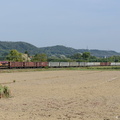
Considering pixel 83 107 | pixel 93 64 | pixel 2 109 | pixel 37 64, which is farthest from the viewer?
pixel 93 64

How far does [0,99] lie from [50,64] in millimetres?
61824

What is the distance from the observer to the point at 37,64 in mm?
70062

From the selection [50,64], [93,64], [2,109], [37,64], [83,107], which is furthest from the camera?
[93,64]

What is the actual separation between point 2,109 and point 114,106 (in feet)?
14.0

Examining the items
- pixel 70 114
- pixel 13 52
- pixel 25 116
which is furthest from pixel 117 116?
pixel 13 52

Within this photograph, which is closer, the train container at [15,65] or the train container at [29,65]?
the train container at [15,65]

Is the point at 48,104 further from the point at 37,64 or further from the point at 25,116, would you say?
the point at 37,64

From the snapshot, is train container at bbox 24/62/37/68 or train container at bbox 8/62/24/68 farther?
train container at bbox 24/62/37/68

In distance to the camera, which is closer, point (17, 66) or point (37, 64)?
point (17, 66)

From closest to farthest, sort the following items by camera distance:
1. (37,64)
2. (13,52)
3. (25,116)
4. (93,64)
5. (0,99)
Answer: (25,116) → (0,99) → (37,64) → (93,64) → (13,52)

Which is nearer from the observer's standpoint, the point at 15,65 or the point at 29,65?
the point at 15,65

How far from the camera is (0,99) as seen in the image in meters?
13.4

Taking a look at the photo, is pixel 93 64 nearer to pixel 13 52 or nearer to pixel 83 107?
pixel 13 52

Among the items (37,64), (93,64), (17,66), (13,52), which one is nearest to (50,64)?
(37,64)
